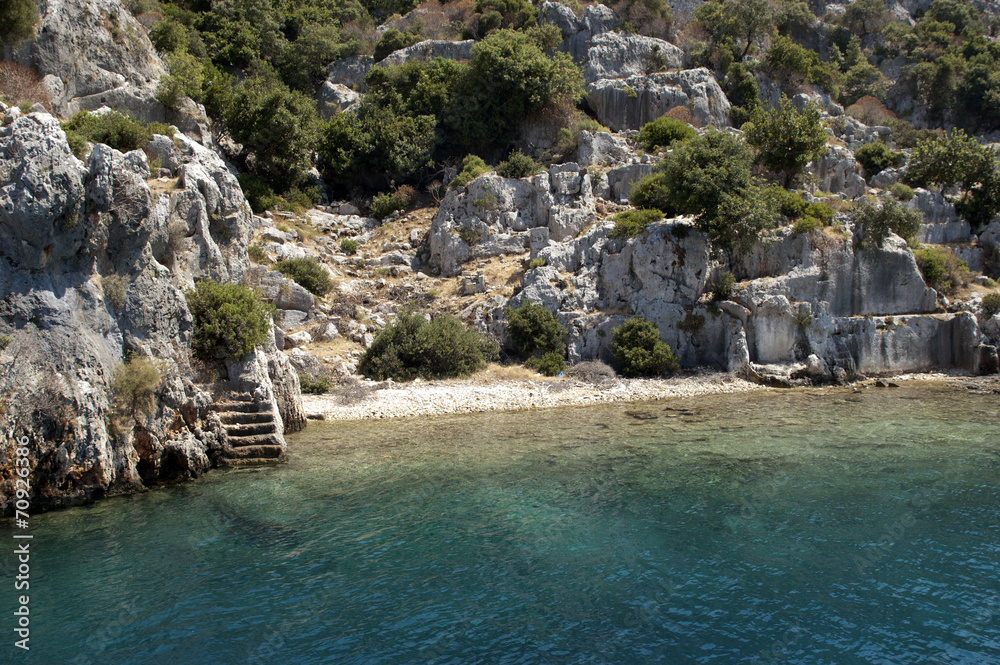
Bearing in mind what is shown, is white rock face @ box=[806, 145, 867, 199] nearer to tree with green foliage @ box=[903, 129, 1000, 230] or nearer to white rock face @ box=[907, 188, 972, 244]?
tree with green foliage @ box=[903, 129, 1000, 230]

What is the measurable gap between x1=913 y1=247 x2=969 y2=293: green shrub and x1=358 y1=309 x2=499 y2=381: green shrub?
21176 millimetres

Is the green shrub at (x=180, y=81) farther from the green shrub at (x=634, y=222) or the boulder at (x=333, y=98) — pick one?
the green shrub at (x=634, y=222)

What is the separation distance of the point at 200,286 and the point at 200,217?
2.15m

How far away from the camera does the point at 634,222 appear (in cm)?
2872

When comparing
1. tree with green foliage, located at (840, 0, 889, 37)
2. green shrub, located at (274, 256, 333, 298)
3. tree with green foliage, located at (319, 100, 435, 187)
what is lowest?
green shrub, located at (274, 256, 333, 298)

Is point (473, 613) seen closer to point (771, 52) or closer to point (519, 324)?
point (519, 324)

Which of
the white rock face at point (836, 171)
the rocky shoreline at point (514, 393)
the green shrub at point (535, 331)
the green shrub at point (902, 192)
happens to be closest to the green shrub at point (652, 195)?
the green shrub at point (535, 331)

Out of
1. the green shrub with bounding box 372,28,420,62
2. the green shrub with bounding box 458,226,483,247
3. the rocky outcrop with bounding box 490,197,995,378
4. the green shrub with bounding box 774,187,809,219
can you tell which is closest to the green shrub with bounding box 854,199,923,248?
the rocky outcrop with bounding box 490,197,995,378

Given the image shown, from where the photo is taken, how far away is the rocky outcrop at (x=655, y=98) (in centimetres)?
4178

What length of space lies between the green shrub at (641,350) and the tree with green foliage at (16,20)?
93.0ft

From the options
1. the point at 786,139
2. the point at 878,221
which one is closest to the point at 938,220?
the point at 878,221

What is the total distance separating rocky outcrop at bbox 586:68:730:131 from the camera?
1645 inches

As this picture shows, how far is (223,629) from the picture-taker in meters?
8.45

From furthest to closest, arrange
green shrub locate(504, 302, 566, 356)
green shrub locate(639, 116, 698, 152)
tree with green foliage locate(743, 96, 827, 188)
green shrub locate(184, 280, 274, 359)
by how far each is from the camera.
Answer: green shrub locate(639, 116, 698, 152) → tree with green foliage locate(743, 96, 827, 188) → green shrub locate(504, 302, 566, 356) → green shrub locate(184, 280, 274, 359)
